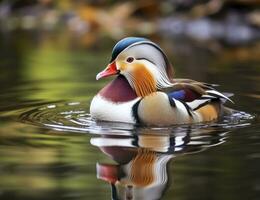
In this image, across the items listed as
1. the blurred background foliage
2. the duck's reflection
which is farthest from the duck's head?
the blurred background foliage

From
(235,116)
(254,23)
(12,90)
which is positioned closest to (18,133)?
(235,116)

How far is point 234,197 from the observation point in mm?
5434

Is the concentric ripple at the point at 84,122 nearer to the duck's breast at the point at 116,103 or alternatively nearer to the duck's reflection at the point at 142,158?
the duck's breast at the point at 116,103

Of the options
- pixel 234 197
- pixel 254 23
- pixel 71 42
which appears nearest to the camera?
pixel 234 197

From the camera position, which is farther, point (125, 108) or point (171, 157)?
point (125, 108)

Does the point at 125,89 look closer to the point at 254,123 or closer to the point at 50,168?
the point at 254,123

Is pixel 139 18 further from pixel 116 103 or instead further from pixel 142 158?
pixel 142 158

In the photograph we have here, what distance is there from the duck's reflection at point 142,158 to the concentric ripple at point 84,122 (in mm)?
165

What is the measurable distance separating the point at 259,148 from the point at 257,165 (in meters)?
0.61

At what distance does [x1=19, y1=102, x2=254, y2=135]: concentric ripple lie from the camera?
7.73 meters

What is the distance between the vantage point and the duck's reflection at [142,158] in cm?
571

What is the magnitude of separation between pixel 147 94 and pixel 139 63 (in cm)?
31

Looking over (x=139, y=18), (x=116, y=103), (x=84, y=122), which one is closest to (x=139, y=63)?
(x=116, y=103)

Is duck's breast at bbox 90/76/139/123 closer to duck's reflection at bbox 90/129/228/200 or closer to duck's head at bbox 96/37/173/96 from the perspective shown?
duck's head at bbox 96/37/173/96
